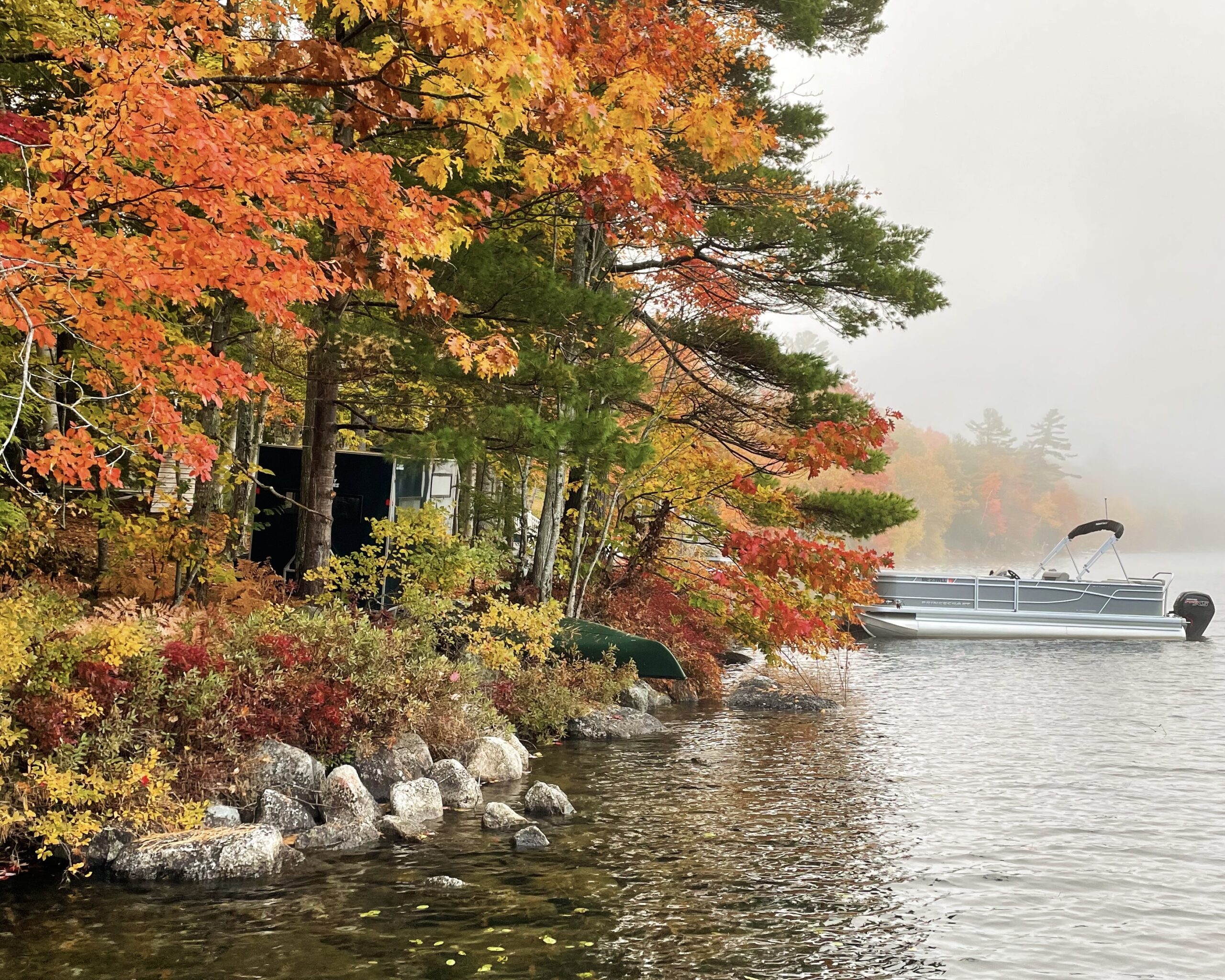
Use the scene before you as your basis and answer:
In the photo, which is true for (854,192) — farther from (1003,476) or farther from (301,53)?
(1003,476)

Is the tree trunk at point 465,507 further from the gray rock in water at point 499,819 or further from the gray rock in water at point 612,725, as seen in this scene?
the gray rock in water at point 499,819

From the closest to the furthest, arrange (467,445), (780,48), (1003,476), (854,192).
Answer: (467,445), (854,192), (780,48), (1003,476)

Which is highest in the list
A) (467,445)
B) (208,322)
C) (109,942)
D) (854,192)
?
(854,192)

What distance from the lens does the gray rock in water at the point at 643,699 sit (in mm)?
14109

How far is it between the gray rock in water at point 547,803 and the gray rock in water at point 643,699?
172 inches

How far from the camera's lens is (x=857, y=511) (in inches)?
612

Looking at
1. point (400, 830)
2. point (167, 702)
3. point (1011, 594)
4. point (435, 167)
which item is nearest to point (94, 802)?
point (167, 702)

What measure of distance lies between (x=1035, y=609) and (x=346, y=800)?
22833mm

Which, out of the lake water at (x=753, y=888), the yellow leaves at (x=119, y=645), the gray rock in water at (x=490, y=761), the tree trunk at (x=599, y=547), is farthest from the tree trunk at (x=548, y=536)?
the yellow leaves at (x=119, y=645)

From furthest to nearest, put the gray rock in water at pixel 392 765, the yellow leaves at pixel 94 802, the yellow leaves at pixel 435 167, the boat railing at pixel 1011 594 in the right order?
the boat railing at pixel 1011 594 < the gray rock in water at pixel 392 765 < the yellow leaves at pixel 435 167 < the yellow leaves at pixel 94 802

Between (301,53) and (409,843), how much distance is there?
6.34 metres

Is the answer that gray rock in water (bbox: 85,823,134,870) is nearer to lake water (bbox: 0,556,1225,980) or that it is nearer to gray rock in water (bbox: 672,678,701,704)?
lake water (bbox: 0,556,1225,980)

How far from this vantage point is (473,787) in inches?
371

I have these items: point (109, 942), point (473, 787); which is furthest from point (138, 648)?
point (473, 787)
